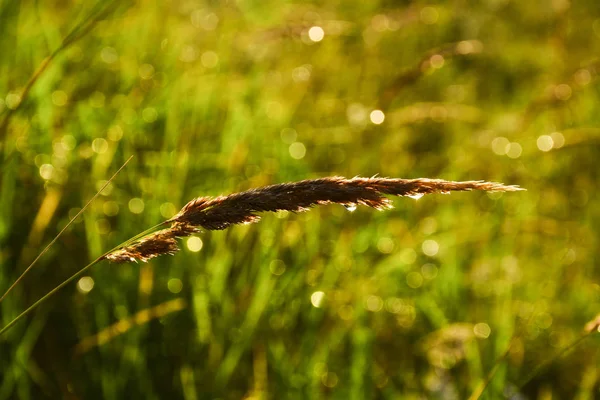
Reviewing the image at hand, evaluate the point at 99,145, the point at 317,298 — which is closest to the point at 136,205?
the point at 99,145

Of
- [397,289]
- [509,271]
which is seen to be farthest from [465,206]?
[397,289]

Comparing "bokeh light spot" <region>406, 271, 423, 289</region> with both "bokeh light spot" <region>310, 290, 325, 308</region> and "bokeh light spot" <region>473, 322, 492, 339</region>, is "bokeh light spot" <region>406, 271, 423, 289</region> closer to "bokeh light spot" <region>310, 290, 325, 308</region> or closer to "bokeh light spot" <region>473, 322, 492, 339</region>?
"bokeh light spot" <region>473, 322, 492, 339</region>

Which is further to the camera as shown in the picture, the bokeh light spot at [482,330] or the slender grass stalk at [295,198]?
the bokeh light spot at [482,330]

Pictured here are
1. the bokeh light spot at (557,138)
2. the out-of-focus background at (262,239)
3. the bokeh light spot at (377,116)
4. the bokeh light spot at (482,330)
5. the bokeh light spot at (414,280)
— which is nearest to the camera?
the out-of-focus background at (262,239)

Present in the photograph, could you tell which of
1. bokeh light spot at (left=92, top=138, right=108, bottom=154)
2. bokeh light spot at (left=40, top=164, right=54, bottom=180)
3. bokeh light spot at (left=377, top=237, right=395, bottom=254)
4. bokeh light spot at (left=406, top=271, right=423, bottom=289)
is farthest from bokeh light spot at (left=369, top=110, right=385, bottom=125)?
bokeh light spot at (left=40, top=164, right=54, bottom=180)

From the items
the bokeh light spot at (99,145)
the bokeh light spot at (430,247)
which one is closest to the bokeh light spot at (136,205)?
the bokeh light spot at (99,145)

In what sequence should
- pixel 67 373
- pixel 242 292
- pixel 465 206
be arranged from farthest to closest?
pixel 465 206
pixel 242 292
pixel 67 373

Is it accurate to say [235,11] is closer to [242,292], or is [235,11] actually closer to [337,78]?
[337,78]

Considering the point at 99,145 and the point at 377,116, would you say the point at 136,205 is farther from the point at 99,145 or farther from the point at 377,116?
the point at 377,116

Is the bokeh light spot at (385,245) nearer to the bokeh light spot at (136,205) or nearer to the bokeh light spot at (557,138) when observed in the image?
the bokeh light spot at (136,205)
